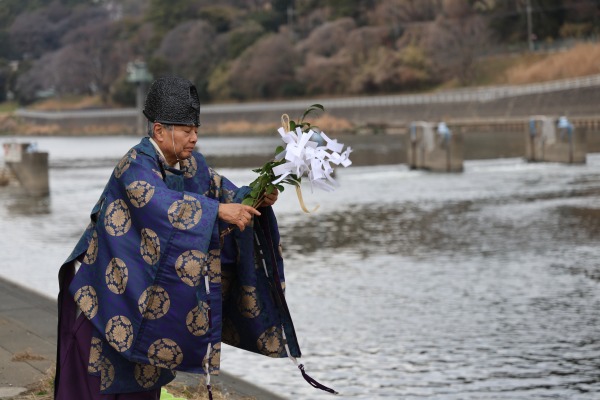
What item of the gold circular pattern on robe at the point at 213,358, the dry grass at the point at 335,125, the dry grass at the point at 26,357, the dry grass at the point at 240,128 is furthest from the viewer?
the dry grass at the point at 240,128

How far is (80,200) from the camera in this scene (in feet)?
86.2

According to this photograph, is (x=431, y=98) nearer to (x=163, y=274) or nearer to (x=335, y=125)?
(x=335, y=125)

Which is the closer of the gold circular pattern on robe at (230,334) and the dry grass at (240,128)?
the gold circular pattern on robe at (230,334)

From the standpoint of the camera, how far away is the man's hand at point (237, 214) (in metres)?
5.03

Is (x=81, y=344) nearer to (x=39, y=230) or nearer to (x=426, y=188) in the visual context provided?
(x=39, y=230)

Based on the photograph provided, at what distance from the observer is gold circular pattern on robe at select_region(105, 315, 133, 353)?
16.6 feet

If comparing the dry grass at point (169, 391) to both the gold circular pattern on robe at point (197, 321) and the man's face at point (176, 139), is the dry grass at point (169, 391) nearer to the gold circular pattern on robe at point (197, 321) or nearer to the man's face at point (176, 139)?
the gold circular pattern on robe at point (197, 321)

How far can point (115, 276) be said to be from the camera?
5.08 meters

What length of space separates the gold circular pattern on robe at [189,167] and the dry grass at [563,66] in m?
71.7

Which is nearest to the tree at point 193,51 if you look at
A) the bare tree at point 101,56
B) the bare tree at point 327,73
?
the bare tree at point 327,73

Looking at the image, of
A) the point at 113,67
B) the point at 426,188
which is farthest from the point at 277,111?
the point at 426,188

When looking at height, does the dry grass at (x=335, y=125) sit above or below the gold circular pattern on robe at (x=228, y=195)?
below

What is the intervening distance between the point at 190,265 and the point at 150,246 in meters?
0.19

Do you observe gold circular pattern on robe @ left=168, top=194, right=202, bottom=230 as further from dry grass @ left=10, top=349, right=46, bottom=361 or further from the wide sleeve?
dry grass @ left=10, top=349, right=46, bottom=361
